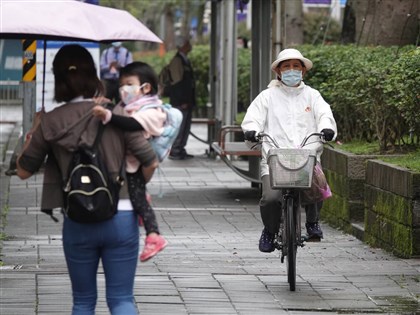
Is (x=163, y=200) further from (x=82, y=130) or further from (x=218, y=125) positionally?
(x=82, y=130)

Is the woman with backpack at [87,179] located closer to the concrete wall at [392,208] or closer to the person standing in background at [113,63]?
the concrete wall at [392,208]

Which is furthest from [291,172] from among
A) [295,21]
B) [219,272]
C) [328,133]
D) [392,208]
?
[295,21]

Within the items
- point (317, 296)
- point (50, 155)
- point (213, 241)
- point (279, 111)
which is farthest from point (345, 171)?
point (50, 155)

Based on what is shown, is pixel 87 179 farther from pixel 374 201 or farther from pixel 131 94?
pixel 374 201

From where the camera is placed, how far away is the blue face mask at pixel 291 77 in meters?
9.77

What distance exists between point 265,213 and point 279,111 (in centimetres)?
77

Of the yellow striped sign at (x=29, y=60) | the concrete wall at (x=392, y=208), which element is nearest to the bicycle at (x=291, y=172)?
the concrete wall at (x=392, y=208)

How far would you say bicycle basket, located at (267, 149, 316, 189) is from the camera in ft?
30.1

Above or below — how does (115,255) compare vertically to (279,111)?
below

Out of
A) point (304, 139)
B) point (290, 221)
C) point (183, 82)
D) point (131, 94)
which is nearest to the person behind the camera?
point (131, 94)

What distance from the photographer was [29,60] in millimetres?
18391

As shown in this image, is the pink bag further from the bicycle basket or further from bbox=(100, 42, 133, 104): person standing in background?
bbox=(100, 42, 133, 104): person standing in background

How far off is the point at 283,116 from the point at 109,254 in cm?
379

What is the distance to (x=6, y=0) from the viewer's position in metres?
8.32
